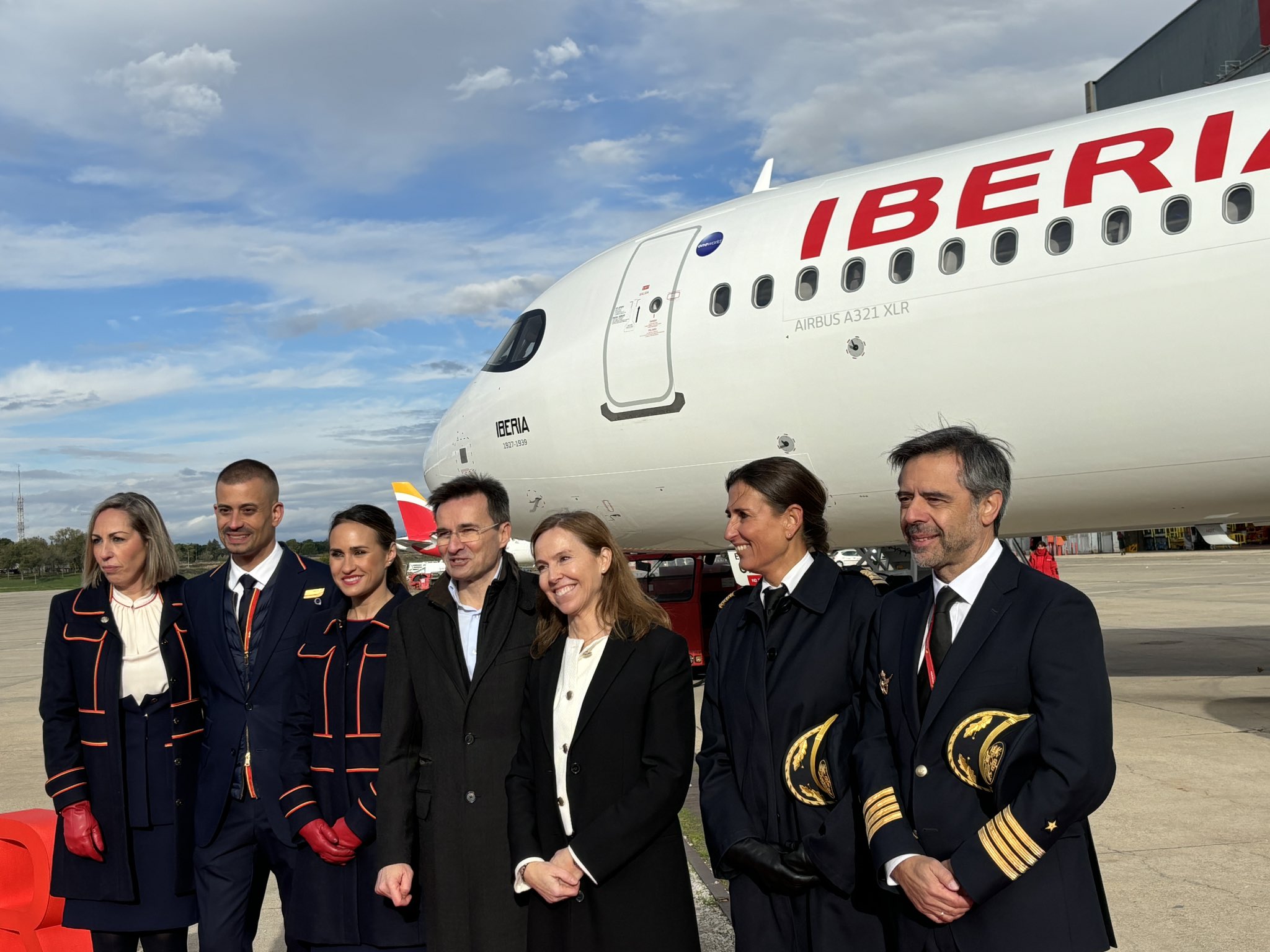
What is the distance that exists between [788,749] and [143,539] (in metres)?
2.93

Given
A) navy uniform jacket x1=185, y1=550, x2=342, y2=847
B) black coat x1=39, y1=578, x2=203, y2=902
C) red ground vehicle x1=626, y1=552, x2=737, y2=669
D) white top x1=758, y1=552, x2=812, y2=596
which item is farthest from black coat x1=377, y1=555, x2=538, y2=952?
red ground vehicle x1=626, y1=552, x2=737, y2=669

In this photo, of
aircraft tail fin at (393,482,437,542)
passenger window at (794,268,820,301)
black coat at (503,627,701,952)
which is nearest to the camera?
black coat at (503,627,701,952)

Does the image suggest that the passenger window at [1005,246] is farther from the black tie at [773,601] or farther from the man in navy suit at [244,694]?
the man in navy suit at [244,694]

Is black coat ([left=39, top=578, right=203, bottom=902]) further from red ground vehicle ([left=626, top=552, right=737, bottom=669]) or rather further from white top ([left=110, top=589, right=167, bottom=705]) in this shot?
red ground vehicle ([left=626, top=552, right=737, bottom=669])

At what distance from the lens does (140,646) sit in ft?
14.9

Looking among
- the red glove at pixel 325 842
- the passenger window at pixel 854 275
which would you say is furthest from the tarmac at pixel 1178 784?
the passenger window at pixel 854 275

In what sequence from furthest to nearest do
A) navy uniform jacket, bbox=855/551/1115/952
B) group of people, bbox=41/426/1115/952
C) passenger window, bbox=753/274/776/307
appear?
passenger window, bbox=753/274/776/307 → group of people, bbox=41/426/1115/952 → navy uniform jacket, bbox=855/551/1115/952

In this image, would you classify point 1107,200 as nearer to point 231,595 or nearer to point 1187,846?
point 1187,846

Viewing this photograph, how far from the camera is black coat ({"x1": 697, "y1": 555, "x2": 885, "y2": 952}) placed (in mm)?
3146

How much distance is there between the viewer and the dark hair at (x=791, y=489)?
3525 millimetres

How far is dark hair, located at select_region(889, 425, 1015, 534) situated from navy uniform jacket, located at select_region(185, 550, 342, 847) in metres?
2.46

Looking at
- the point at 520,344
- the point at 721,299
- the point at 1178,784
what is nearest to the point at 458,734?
the point at 1178,784

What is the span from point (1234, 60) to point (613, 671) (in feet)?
95.6

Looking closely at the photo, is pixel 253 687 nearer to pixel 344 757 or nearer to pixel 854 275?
pixel 344 757
